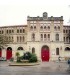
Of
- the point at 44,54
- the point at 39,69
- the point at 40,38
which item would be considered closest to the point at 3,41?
the point at 40,38

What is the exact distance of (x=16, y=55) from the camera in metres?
12.7

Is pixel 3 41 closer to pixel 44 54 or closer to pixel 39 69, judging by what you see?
pixel 44 54

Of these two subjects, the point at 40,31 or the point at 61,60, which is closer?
the point at 61,60

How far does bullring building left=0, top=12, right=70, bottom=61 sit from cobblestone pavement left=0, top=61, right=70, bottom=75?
25 cm

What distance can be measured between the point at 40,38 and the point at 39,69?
1.61 metres

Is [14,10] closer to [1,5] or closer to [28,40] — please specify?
[1,5]

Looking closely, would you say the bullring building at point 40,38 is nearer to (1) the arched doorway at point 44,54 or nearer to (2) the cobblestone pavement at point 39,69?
(1) the arched doorway at point 44,54

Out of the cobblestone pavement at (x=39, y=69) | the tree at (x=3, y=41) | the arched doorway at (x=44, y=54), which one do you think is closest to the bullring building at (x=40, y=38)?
the arched doorway at (x=44, y=54)

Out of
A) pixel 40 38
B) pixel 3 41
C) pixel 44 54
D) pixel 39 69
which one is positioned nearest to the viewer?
pixel 39 69

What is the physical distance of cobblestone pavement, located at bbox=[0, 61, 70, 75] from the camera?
11707mm

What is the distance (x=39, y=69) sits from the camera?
12.4 meters

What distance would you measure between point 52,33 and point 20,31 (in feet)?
4.18

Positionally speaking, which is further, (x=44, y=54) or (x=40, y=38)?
(x=40, y=38)

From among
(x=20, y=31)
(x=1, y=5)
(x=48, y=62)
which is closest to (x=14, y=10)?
(x=1, y=5)
